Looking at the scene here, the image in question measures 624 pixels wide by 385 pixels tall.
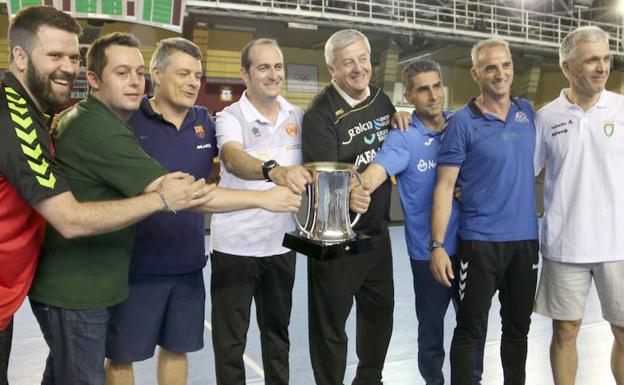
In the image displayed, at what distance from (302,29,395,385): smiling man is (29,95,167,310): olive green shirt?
→ 1.01 metres

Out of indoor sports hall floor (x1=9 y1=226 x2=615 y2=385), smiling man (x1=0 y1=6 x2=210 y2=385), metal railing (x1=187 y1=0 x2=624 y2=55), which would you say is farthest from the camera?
metal railing (x1=187 y1=0 x2=624 y2=55)

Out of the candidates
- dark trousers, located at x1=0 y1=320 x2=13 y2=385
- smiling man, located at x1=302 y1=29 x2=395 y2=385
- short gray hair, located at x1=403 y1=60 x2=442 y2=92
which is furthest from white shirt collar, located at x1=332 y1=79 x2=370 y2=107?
dark trousers, located at x1=0 y1=320 x2=13 y2=385

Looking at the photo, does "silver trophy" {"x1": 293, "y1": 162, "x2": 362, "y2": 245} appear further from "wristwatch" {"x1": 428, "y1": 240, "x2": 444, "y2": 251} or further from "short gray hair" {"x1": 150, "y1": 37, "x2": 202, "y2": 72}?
"short gray hair" {"x1": 150, "y1": 37, "x2": 202, "y2": 72}

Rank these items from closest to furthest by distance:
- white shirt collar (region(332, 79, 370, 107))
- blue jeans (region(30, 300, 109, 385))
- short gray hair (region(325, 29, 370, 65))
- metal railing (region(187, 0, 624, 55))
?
1. blue jeans (region(30, 300, 109, 385))
2. short gray hair (region(325, 29, 370, 65))
3. white shirt collar (region(332, 79, 370, 107))
4. metal railing (region(187, 0, 624, 55))

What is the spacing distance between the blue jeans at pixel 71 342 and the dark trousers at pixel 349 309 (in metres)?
1.13

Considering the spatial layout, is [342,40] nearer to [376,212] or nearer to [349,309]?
[376,212]

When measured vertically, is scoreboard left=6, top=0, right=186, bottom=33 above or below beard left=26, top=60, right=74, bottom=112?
above

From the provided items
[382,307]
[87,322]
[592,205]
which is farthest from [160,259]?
[592,205]

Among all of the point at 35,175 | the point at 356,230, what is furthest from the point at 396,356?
the point at 35,175

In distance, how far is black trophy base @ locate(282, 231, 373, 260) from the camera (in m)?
2.15

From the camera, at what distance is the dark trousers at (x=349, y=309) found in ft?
8.92

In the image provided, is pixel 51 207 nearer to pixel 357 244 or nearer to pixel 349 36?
pixel 357 244

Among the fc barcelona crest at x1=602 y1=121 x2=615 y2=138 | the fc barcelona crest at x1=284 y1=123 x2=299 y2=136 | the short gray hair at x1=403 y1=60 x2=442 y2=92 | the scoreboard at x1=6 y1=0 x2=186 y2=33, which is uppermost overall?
the scoreboard at x1=6 y1=0 x2=186 y2=33

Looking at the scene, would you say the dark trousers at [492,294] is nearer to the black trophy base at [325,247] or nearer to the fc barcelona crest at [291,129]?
the black trophy base at [325,247]
